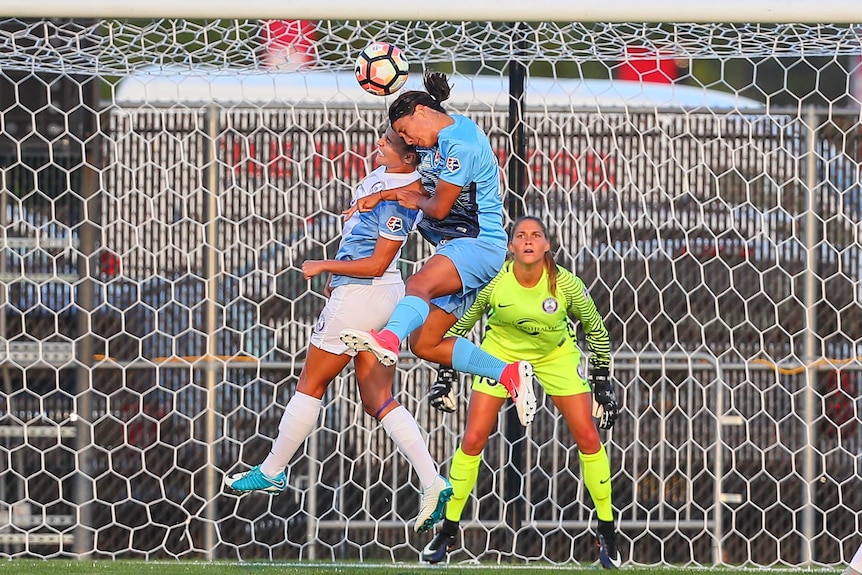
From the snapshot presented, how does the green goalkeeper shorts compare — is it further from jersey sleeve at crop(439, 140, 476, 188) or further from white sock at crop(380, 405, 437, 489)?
jersey sleeve at crop(439, 140, 476, 188)

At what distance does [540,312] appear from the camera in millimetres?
6406

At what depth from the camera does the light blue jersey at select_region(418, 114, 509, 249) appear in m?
5.13

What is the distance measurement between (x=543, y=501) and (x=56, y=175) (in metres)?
3.40

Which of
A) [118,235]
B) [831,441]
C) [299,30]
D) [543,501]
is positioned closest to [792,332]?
[831,441]

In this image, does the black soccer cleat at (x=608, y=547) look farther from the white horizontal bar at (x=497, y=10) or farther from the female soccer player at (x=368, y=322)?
the white horizontal bar at (x=497, y=10)

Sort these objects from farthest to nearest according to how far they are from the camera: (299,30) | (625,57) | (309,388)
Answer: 1. (299,30)
2. (625,57)
3. (309,388)

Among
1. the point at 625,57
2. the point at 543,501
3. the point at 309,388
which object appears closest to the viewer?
the point at 309,388

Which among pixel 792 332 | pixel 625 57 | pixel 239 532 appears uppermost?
pixel 625 57

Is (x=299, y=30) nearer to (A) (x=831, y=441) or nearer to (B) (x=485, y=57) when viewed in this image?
(B) (x=485, y=57)

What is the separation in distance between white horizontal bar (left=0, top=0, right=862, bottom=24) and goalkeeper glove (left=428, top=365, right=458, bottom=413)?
5.36 feet

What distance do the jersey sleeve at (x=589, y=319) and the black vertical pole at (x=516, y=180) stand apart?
767 millimetres

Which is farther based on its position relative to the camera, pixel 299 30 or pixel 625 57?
pixel 299 30

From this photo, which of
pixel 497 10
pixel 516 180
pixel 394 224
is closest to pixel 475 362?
pixel 394 224

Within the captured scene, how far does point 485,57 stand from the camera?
6.77 m
